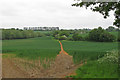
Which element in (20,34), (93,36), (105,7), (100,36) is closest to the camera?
(105,7)

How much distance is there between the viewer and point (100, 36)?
1176 inches

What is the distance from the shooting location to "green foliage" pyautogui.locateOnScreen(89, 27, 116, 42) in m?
29.6

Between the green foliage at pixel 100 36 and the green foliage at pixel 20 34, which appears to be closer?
the green foliage at pixel 100 36

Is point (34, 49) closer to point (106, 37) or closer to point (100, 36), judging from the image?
point (100, 36)

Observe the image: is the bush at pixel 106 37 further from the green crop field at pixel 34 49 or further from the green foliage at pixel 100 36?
the green crop field at pixel 34 49

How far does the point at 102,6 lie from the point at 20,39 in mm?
31283

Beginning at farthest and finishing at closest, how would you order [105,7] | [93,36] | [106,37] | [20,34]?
[20,34]
[106,37]
[93,36]
[105,7]

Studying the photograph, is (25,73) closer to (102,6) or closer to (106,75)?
(106,75)

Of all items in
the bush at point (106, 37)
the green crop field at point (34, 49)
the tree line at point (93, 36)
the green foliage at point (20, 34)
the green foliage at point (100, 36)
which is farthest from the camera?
the green foliage at point (20, 34)

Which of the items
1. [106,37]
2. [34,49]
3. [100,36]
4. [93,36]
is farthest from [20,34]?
[106,37]

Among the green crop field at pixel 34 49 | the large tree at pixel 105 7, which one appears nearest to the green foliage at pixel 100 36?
the green crop field at pixel 34 49

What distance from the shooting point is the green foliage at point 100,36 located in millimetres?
29559

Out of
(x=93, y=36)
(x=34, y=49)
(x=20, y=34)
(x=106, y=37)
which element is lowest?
(x=34, y=49)

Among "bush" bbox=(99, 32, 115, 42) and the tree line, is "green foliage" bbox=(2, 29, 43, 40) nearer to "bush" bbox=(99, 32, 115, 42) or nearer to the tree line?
the tree line
